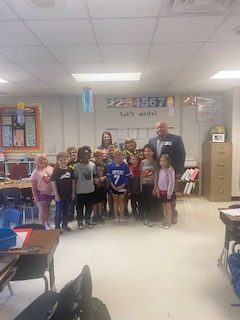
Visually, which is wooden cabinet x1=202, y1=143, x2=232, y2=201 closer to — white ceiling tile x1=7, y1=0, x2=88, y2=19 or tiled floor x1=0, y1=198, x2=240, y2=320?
tiled floor x1=0, y1=198, x2=240, y2=320

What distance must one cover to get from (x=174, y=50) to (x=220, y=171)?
341 centimetres

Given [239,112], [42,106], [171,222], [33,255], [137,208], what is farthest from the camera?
[42,106]

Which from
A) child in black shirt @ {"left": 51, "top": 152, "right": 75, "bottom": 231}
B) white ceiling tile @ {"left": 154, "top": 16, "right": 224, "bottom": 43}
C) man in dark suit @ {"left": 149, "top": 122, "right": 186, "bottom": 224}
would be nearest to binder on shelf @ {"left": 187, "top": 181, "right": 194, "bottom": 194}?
man in dark suit @ {"left": 149, "top": 122, "right": 186, "bottom": 224}

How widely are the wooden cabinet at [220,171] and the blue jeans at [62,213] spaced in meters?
3.28

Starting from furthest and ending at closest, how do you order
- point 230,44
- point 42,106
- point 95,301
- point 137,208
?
point 42,106 < point 137,208 < point 230,44 < point 95,301

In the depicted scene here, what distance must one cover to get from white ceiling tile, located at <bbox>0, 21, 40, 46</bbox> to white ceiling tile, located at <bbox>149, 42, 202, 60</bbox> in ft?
4.34

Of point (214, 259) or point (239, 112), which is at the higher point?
point (239, 112)

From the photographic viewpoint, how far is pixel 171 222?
170 inches

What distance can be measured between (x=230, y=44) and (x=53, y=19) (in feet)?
6.26

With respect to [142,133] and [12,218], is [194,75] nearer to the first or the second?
[142,133]

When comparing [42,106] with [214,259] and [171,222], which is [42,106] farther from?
[214,259]

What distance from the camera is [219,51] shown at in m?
3.18

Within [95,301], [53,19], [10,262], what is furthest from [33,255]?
[53,19]

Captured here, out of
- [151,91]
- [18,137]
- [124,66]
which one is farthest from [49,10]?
[18,137]
